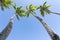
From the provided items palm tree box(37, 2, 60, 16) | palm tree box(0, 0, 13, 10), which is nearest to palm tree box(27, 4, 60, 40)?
palm tree box(37, 2, 60, 16)

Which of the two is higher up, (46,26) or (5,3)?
(5,3)

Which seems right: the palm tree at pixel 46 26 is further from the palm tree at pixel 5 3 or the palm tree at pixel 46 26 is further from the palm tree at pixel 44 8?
the palm tree at pixel 5 3

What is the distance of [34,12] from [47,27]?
10.6 m

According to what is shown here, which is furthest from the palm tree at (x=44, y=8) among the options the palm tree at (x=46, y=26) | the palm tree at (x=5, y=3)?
the palm tree at (x=5, y=3)

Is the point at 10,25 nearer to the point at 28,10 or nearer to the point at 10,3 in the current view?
the point at 10,3

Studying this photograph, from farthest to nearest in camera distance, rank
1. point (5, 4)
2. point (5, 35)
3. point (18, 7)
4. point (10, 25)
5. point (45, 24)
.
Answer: point (18, 7) < point (5, 4) < point (45, 24) < point (10, 25) < point (5, 35)

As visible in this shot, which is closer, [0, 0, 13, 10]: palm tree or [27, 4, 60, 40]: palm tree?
[27, 4, 60, 40]: palm tree

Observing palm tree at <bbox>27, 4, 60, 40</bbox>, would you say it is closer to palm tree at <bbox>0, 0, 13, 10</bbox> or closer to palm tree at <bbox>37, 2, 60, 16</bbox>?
palm tree at <bbox>37, 2, 60, 16</bbox>

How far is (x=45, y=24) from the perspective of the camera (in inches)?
1179

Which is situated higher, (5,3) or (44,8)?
(5,3)

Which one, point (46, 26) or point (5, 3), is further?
point (5, 3)

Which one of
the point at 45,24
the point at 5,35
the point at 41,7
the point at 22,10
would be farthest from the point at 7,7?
the point at 5,35

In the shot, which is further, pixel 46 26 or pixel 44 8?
pixel 44 8

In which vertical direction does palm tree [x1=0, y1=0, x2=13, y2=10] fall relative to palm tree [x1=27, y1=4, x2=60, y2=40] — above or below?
above
